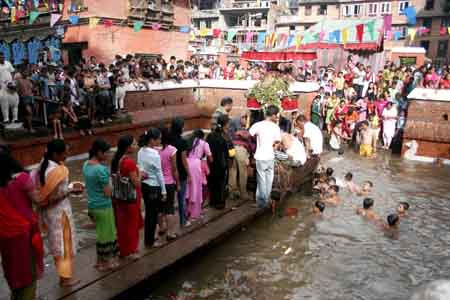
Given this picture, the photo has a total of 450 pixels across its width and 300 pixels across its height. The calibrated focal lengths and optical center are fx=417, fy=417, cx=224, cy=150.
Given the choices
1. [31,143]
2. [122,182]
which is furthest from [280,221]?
[31,143]

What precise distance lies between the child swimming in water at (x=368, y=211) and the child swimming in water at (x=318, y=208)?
0.72 metres

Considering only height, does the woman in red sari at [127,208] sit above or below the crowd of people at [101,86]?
below

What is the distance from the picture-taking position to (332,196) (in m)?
8.44

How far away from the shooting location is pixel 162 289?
4965mm

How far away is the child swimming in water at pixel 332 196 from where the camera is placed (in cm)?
839

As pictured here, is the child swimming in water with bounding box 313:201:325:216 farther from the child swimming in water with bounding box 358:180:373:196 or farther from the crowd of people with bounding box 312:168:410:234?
the child swimming in water with bounding box 358:180:373:196

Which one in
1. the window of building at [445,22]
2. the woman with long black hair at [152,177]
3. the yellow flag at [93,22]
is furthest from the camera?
the window of building at [445,22]

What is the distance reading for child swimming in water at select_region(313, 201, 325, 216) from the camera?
7.63 metres

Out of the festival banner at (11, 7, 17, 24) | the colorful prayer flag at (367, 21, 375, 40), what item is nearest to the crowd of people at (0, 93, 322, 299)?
the colorful prayer flag at (367, 21, 375, 40)

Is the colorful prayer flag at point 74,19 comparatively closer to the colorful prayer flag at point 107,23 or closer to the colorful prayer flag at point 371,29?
the colorful prayer flag at point 107,23

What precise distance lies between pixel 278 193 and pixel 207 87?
10.4 meters

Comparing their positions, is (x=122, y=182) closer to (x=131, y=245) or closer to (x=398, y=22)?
(x=131, y=245)

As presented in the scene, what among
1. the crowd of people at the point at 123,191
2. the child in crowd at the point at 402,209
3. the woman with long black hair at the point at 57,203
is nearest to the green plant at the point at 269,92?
the crowd of people at the point at 123,191

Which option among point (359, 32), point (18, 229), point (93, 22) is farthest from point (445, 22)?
point (18, 229)
